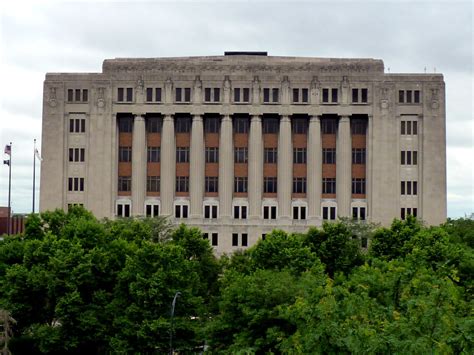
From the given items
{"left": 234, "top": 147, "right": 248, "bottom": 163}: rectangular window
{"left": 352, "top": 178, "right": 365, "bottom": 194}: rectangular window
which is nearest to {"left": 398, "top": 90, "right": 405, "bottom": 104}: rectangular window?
{"left": 352, "top": 178, "right": 365, "bottom": 194}: rectangular window

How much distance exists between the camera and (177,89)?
405 feet

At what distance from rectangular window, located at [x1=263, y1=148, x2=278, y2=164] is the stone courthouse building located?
231 millimetres

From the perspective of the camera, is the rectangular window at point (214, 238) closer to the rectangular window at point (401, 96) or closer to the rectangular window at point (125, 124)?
the rectangular window at point (125, 124)

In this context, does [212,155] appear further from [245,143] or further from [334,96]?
[334,96]

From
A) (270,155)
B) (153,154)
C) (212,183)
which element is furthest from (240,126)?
(153,154)

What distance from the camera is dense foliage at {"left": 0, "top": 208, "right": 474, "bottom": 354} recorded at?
1399 inches

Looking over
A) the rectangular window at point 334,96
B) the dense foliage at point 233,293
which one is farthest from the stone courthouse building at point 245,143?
the dense foliage at point 233,293

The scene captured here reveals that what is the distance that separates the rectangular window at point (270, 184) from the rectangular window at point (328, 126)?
36.0 ft

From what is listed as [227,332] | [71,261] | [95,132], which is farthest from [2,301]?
[95,132]

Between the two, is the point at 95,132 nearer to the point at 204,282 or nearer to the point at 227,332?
the point at 204,282

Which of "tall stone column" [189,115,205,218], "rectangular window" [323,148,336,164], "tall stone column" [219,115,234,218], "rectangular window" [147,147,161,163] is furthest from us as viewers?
"rectangular window" [147,147,161,163]

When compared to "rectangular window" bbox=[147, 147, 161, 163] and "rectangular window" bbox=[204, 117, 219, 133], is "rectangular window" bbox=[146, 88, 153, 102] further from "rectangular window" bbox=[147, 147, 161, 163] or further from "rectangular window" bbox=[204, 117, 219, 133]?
"rectangular window" bbox=[204, 117, 219, 133]

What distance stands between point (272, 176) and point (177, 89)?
20272 mm

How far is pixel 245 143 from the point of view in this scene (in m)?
124
